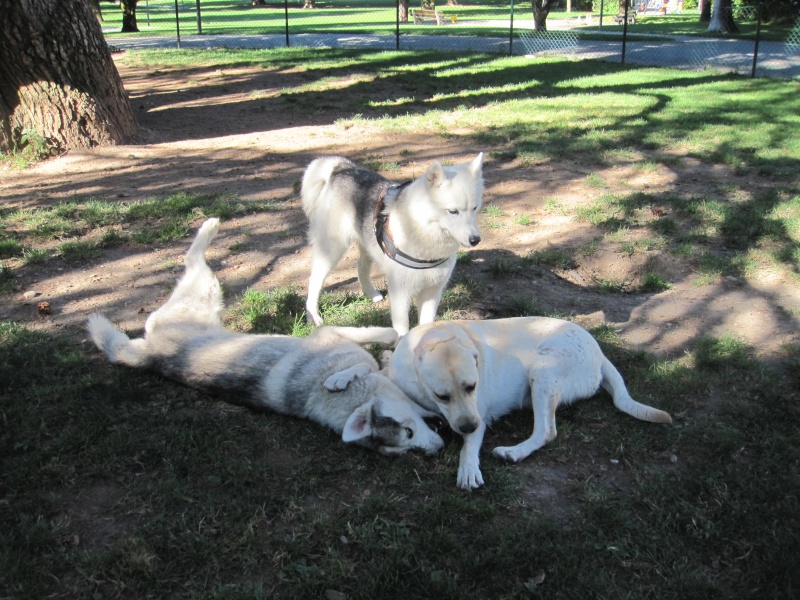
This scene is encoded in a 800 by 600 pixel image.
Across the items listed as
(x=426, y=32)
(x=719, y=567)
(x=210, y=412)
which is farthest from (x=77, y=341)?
(x=426, y=32)

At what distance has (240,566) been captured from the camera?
9.36 feet

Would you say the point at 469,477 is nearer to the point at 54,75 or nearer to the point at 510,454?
the point at 510,454

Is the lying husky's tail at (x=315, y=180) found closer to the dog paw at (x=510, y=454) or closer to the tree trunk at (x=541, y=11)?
the dog paw at (x=510, y=454)

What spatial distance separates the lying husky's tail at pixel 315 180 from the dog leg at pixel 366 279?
547mm

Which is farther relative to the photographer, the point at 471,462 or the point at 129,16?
the point at 129,16

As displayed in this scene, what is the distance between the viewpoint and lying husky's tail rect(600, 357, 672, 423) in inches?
146

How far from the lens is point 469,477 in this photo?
10.8 feet

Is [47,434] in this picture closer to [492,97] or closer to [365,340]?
[365,340]

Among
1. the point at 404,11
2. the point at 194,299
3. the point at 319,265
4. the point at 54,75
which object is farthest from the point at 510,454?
the point at 404,11

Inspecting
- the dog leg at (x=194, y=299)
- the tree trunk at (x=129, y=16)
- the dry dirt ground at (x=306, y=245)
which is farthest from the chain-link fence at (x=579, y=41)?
the dog leg at (x=194, y=299)

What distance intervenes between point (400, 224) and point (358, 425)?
1.55m

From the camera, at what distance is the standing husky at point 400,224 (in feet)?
14.0

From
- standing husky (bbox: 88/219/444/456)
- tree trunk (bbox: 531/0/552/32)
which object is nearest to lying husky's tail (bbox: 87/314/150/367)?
standing husky (bbox: 88/219/444/456)

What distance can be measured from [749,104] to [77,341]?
11.8 metres
